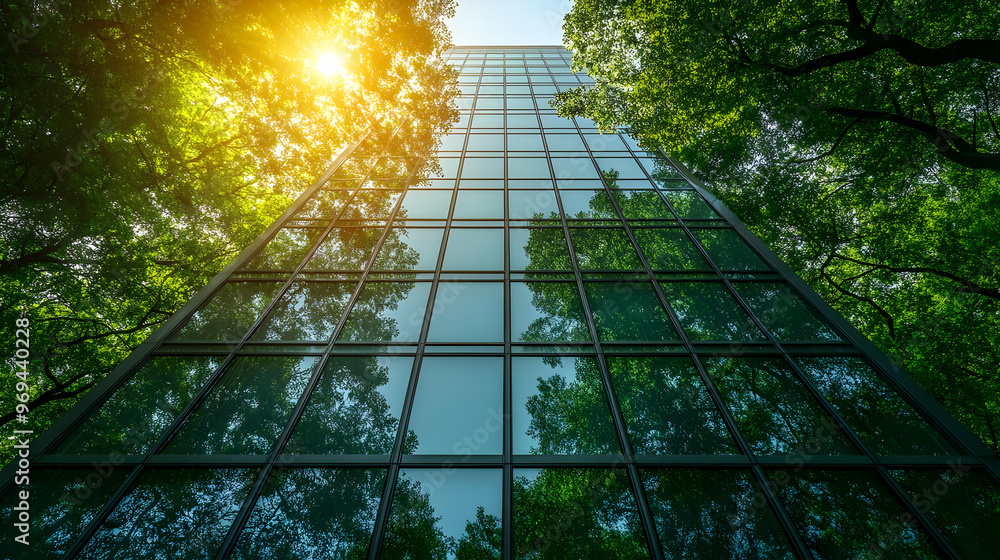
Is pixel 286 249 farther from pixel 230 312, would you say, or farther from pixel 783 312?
pixel 783 312

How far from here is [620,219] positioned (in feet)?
33.9

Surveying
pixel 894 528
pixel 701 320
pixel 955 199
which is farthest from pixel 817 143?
pixel 894 528

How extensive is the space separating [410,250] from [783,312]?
26.9 feet

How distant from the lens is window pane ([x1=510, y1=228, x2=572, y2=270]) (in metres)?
8.80

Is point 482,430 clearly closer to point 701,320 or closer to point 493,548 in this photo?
point 493,548

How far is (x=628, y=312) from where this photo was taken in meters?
7.68

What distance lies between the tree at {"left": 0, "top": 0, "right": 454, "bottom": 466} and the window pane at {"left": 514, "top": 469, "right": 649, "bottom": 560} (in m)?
11.8

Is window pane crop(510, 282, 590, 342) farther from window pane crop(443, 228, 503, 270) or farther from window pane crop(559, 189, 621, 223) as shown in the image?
window pane crop(559, 189, 621, 223)

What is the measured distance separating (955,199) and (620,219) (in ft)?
49.4

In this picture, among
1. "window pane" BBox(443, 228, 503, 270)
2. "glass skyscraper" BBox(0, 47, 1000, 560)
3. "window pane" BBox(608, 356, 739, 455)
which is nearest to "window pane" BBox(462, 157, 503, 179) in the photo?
"window pane" BBox(443, 228, 503, 270)

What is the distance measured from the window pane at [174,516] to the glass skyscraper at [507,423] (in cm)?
3

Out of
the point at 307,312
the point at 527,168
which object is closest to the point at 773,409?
the point at 307,312

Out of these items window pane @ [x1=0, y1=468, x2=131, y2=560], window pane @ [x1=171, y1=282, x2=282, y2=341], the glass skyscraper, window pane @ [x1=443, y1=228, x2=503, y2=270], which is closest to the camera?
window pane @ [x1=0, y1=468, x2=131, y2=560]

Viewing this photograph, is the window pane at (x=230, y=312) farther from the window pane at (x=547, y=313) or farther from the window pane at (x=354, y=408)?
the window pane at (x=547, y=313)
